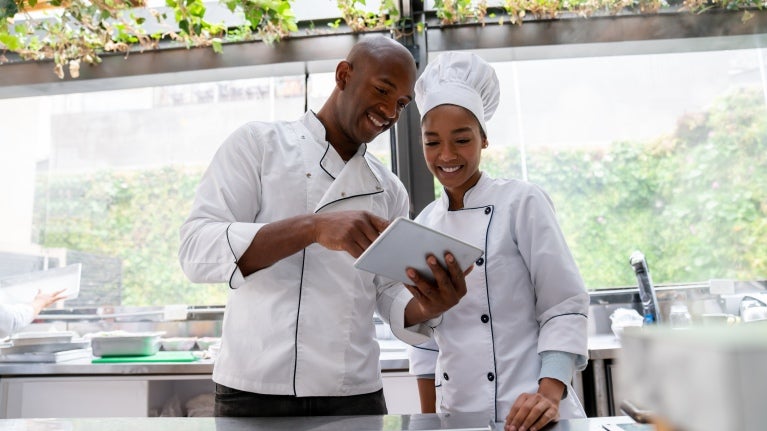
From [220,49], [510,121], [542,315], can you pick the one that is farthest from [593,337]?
[220,49]

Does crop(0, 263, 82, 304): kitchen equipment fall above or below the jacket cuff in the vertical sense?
above

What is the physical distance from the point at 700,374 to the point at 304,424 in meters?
0.84

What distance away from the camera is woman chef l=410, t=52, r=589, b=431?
1.20 metres

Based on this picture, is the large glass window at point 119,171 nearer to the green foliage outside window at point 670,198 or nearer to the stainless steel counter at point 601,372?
the green foliage outside window at point 670,198

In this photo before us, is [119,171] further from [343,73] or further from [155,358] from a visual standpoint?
[343,73]

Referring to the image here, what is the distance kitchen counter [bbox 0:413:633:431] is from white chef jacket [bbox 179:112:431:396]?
0.15m

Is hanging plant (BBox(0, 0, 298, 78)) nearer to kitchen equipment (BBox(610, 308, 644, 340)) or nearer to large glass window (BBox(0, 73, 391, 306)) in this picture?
large glass window (BBox(0, 73, 391, 306))

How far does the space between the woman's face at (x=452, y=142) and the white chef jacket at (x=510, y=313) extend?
4.5 inches

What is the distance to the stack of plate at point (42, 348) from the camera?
2.44 meters

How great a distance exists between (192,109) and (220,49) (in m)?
0.48

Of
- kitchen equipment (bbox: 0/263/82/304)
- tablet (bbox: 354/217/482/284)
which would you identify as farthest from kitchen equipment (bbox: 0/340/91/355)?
tablet (bbox: 354/217/482/284)

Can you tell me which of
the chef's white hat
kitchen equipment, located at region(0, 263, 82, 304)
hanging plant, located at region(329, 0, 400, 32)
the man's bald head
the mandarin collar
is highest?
hanging plant, located at region(329, 0, 400, 32)

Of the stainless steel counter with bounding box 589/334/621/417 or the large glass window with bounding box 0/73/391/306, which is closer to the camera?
the stainless steel counter with bounding box 589/334/621/417

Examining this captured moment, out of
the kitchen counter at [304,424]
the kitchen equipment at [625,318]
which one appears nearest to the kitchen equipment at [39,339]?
the kitchen counter at [304,424]
